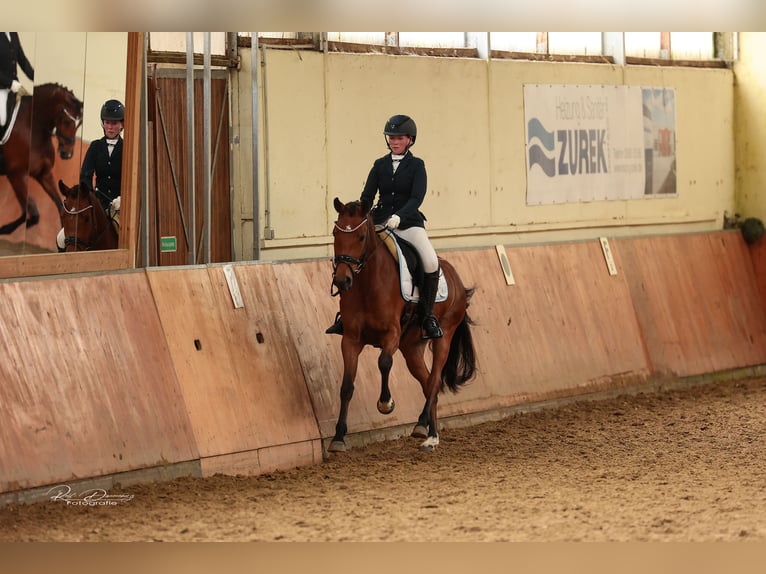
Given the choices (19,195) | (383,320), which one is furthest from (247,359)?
(19,195)

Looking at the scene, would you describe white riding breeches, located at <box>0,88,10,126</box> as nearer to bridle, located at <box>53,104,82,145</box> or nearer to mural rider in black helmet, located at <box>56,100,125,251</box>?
bridle, located at <box>53,104,82,145</box>

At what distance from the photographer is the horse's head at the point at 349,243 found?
7.39m

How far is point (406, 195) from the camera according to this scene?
8.27m

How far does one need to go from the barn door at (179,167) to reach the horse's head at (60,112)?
2.06 m

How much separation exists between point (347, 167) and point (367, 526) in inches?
169

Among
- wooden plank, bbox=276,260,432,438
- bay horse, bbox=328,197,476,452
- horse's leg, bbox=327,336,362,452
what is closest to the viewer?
bay horse, bbox=328,197,476,452

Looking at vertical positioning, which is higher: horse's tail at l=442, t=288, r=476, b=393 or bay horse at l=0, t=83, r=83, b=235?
bay horse at l=0, t=83, r=83, b=235

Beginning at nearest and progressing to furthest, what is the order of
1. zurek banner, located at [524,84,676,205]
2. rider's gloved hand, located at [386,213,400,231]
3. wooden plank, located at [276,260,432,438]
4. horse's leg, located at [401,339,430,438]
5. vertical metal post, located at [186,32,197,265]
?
rider's gloved hand, located at [386,213,400,231] → wooden plank, located at [276,260,432,438] → horse's leg, located at [401,339,430,438] → vertical metal post, located at [186,32,197,265] → zurek banner, located at [524,84,676,205]

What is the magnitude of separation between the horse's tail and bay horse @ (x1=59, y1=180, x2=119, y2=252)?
261 cm

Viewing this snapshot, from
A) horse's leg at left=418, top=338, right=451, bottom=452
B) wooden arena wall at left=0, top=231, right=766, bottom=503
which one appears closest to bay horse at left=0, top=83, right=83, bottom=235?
wooden arena wall at left=0, top=231, right=766, bottom=503

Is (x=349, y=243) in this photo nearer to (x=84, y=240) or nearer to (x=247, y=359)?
(x=247, y=359)

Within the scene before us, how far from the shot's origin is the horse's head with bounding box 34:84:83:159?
22.3ft

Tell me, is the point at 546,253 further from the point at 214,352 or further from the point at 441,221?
the point at 214,352

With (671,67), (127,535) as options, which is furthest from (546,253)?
(127,535)
